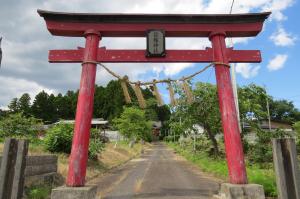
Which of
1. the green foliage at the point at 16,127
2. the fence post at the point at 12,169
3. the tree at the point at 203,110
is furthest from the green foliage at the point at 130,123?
the fence post at the point at 12,169

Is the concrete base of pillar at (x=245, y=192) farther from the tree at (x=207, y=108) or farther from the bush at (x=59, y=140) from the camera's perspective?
the tree at (x=207, y=108)

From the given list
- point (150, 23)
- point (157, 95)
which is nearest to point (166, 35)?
point (150, 23)

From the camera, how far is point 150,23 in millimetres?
8758

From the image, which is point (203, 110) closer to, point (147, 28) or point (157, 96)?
point (157, 96)

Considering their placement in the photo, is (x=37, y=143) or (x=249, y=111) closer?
(x=37, y=143)

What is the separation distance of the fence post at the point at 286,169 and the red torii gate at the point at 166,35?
3.70 meters

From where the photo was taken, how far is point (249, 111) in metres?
24.3

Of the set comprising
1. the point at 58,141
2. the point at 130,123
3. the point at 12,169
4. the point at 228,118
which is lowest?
the point at 12,169

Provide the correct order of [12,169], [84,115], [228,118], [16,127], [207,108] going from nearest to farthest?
[12,169]
[84,115]
[228,118]
[16,127]
[207,108]

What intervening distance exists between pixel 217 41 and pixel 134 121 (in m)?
44.3

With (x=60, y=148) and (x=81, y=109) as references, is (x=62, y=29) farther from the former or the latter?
(x=60, y=148)

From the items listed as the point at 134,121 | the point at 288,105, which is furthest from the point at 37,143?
the point at 288,105

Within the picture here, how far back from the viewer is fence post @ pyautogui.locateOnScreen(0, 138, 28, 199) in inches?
167

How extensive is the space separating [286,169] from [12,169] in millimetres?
4029
